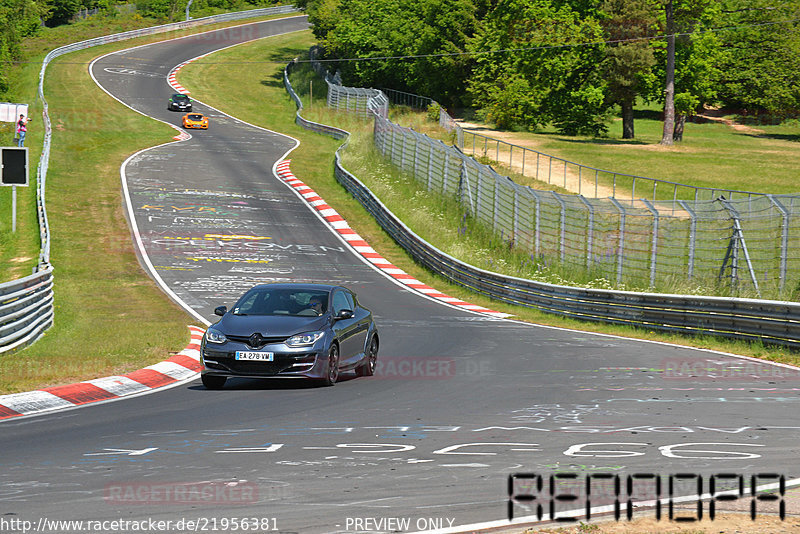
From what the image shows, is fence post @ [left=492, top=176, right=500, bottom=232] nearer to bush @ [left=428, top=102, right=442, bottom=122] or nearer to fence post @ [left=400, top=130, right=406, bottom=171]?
fence post @ [left=400, top=130, right=406, bottom=171]

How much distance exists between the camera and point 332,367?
1390cm

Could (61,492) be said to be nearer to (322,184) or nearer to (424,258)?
(424,258)

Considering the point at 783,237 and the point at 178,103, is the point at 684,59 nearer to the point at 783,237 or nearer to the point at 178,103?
the point at 178,103

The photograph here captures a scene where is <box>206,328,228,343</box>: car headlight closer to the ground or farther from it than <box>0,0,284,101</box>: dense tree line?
closer to the ground

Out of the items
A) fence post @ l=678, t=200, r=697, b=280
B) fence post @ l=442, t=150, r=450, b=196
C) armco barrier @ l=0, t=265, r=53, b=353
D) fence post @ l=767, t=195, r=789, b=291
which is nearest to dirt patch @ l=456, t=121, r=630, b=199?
fence post @ l=442, t=150, r=450, b=196

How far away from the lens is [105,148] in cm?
5444

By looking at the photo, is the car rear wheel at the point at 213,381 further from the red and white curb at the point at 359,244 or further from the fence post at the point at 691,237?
the red and white curb at the point at 359,244

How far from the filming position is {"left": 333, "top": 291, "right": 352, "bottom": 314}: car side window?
590 inches

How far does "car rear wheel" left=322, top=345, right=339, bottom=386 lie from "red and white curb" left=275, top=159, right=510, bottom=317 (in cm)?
1203

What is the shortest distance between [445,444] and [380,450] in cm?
68

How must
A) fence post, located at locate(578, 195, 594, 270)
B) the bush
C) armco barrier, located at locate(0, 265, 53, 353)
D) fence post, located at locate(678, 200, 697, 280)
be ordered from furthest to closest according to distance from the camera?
the bush < fence post, located at locate(578, 195, 594, 270) < fence post, located at locate(678, 200, 697, 280) < armco barrier, located at locate(0, 265, 53, 353)

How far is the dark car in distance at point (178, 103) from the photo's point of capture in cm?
7100

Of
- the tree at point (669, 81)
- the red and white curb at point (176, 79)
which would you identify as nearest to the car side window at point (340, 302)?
the tree at point (669, 81)

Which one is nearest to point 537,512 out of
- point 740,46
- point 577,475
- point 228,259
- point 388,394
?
point 577,475
